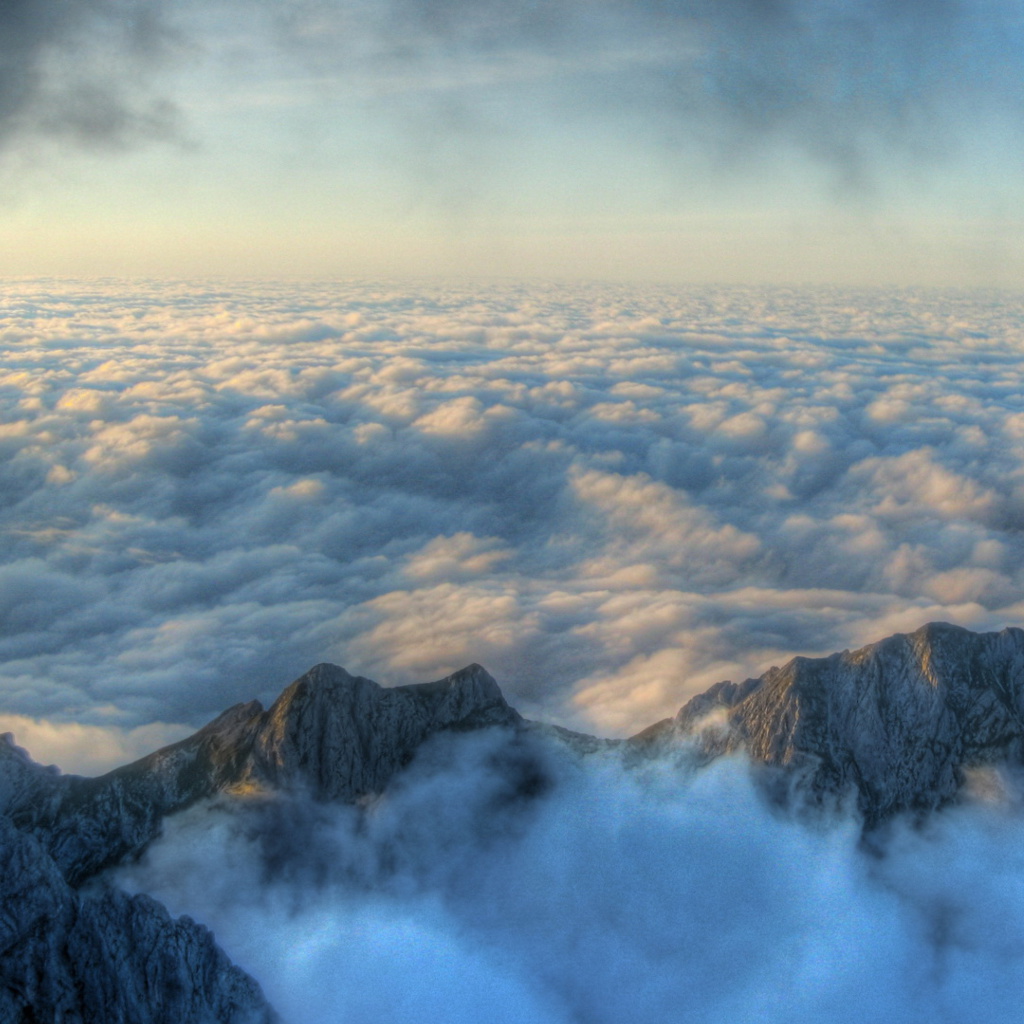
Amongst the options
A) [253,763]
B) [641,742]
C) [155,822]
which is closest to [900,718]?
[641,742]

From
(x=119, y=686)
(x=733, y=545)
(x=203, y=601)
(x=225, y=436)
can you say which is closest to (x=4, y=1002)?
(x=119, y=686)

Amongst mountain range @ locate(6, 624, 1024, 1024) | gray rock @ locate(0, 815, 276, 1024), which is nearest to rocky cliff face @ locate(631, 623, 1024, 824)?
mountain range @ locate(6, 624, 1024, 1024)

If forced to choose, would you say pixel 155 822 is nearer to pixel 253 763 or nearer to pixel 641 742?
pixel 253 763

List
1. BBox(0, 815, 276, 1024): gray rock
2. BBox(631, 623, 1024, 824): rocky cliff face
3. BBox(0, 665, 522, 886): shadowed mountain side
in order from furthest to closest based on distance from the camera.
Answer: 1. BBox(631, 623, 1024, 824): rocky cliff face
2. BBox(0, 665, 522, 886): shadowed mountain side
3. BBox(0, 815, 276, 1024): gray rock

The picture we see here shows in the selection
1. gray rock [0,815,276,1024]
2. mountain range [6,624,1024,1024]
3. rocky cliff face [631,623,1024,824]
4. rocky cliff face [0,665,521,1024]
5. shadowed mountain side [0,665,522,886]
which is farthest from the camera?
rocky cliff face [631,623,1024,824]

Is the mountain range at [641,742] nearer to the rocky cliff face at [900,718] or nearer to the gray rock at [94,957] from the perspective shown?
the rocky cliff face at [900,718]

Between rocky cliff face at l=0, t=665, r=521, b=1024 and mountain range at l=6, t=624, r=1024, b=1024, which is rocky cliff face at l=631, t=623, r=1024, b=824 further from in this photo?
rocky cliff face at l=0, t=665, r=521, b=1024
